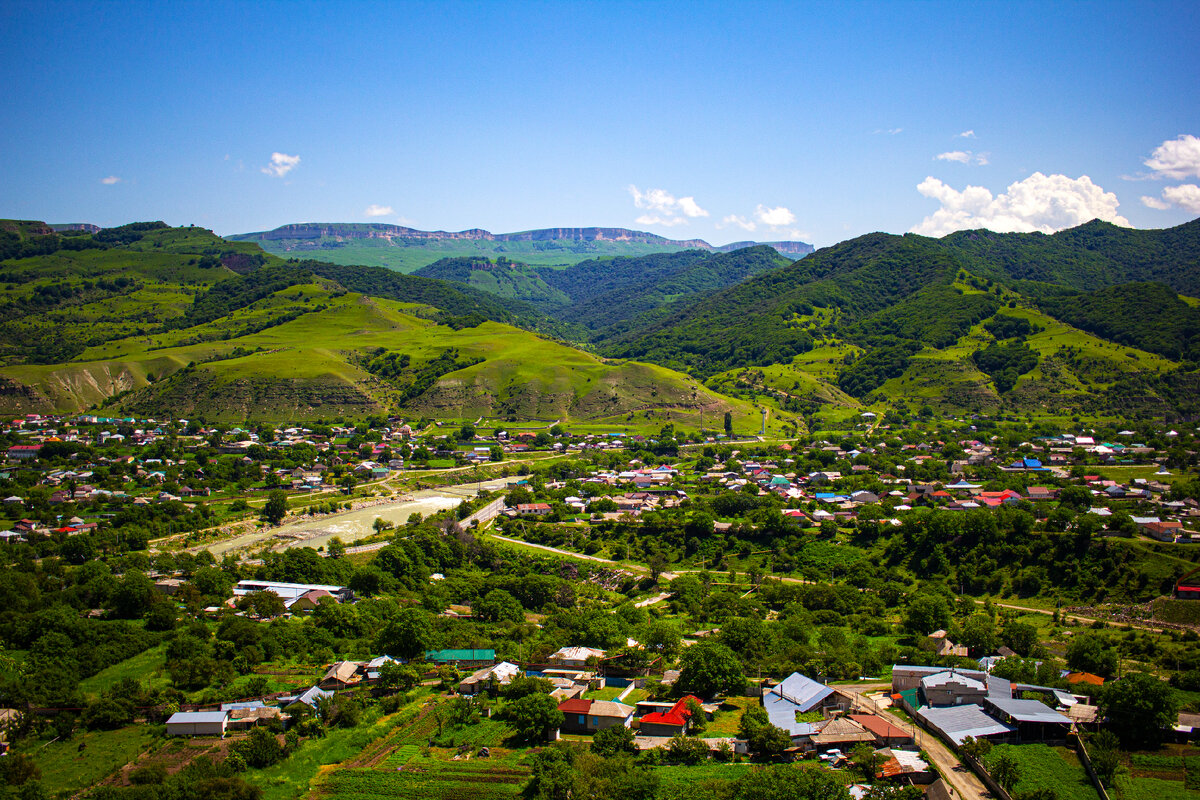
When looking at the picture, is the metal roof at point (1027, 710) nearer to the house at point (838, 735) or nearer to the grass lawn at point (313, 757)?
the house at point (838, 735)

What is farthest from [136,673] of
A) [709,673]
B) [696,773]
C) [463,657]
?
[696,773]

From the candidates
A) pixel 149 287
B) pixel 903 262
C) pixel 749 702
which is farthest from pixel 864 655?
pixel 149 287

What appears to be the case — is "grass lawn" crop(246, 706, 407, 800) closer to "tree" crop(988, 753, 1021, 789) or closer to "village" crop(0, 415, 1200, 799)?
"village" crop(0, 415, 1200, 799)

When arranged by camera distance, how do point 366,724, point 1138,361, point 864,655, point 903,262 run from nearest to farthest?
point 366,724, point 864,655, point 1138,361, point 903,262

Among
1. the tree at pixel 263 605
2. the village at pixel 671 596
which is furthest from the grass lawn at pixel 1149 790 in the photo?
the tree at pixel 263 605

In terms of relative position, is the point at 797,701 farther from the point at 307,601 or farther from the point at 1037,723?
the point at 307,601

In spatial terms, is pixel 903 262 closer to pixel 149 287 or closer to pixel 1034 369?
pixel 1034 369
